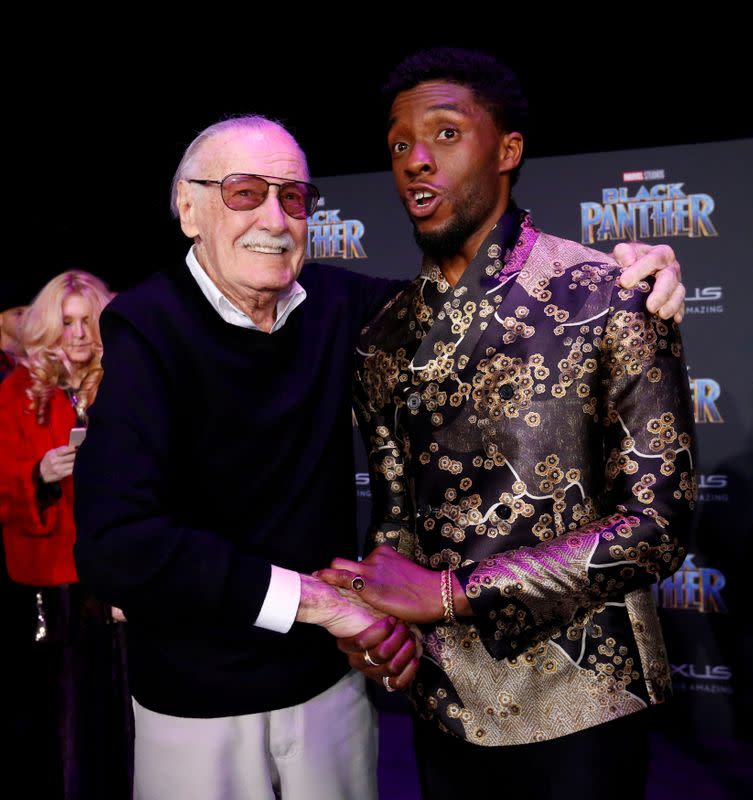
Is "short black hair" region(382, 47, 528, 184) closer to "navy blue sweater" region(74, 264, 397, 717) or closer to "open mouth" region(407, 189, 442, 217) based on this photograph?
"open mouth" region(407, 189, 442, 217)

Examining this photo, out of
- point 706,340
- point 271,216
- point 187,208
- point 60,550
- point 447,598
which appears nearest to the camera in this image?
point 447,598

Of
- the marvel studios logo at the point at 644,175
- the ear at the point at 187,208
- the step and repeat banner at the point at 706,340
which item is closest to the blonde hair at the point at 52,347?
the ear at the point at 187,208

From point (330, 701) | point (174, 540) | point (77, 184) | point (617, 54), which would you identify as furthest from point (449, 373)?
point (77, 184)

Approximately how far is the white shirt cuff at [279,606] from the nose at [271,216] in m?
0.74

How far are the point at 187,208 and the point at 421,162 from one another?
0.57m

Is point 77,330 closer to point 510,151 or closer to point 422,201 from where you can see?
point 422,201

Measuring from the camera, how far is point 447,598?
148cm

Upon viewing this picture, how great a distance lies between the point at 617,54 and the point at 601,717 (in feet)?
10.4

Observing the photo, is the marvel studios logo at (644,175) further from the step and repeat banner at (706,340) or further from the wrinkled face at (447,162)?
the wrinkled face at (447,162)

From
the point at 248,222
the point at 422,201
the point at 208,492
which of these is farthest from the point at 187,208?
the point at 208,492

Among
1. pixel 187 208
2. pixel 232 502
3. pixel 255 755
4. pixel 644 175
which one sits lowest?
pixel 255 755

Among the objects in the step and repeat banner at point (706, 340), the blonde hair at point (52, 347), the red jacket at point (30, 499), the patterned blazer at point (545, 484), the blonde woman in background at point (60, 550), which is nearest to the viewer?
the patterned blazer at point (545, 484)

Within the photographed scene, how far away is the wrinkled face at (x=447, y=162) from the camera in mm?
1653

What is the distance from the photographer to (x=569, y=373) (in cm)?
151
